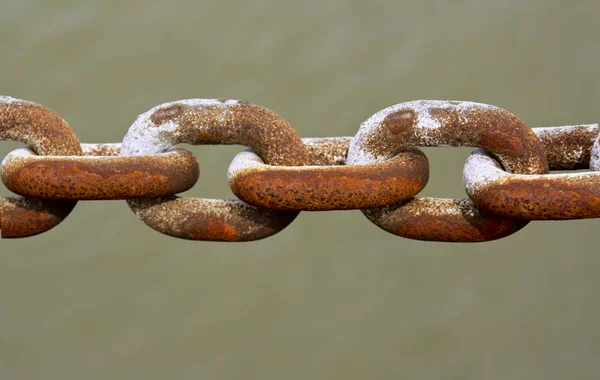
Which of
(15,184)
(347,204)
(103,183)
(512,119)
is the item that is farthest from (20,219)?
(512,119)

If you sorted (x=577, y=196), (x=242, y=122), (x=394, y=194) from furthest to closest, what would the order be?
1. (x=242, y=122)
2. (x=394, y=194)
3. (x=577, y=196)

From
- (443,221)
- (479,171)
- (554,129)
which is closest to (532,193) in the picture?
(479,171)

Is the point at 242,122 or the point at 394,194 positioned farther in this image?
the point at 242,122

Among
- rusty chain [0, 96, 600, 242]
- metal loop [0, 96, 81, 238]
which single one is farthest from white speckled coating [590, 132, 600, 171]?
metal loop [0, 96, 81, 238]

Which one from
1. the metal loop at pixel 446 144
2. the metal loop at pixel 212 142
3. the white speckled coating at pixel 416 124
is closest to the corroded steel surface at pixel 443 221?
the metal loop at pixel 446 144

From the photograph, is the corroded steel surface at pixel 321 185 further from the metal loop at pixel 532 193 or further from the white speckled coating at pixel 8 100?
the white speckled coating at pixel 8 100

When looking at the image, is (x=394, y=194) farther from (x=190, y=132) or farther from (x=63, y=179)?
(x=63, y=179)

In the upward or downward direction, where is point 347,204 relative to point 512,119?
downward
